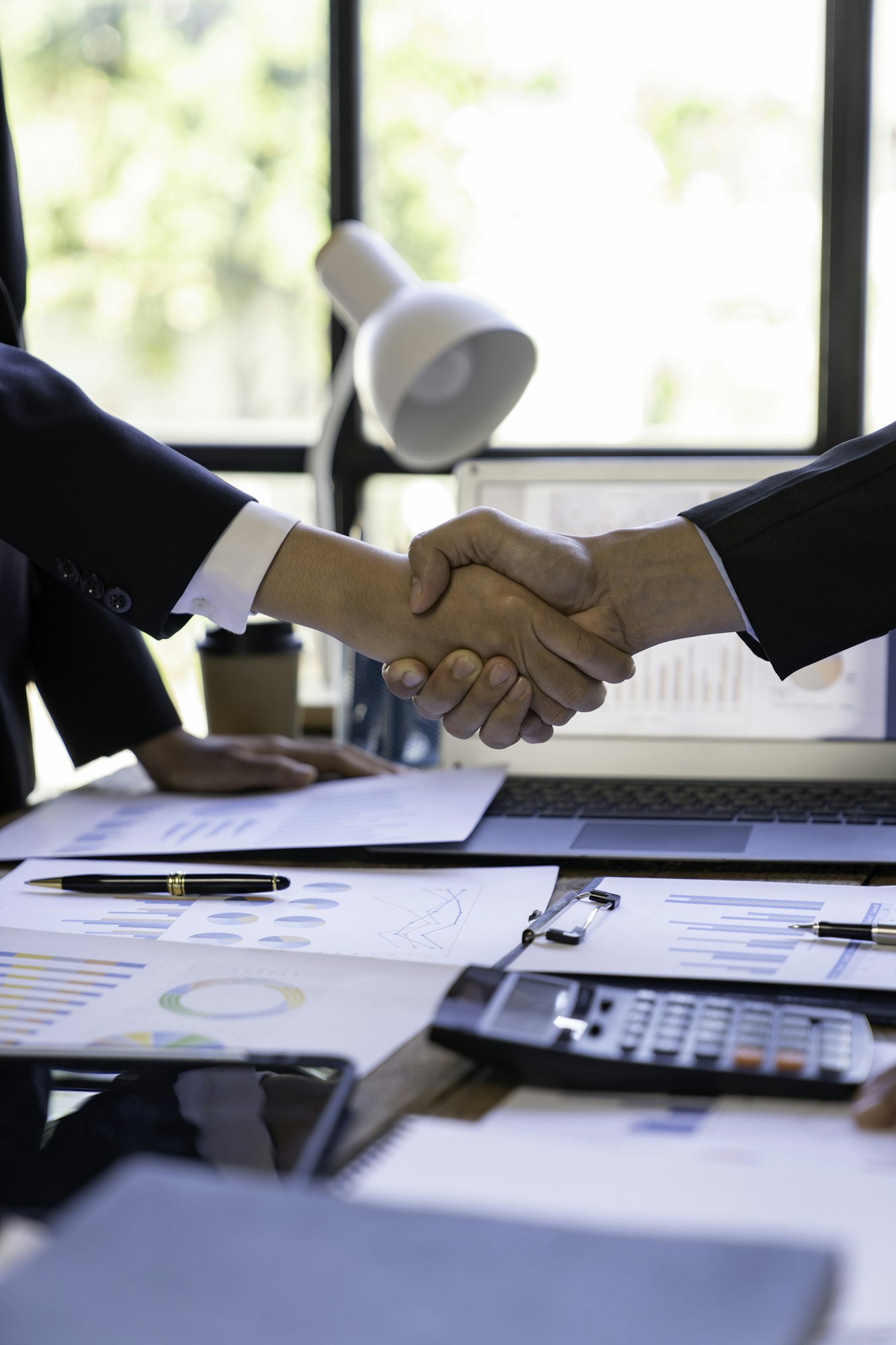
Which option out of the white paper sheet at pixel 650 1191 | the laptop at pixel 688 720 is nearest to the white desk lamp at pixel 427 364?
the laptop at pixel 688 720

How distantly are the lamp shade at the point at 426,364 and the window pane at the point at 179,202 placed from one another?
98cm

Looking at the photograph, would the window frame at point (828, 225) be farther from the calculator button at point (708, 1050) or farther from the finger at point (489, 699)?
the calculator button at point (708, 1050)

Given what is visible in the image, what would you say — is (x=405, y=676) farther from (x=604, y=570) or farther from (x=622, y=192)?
(x=622, y=192)

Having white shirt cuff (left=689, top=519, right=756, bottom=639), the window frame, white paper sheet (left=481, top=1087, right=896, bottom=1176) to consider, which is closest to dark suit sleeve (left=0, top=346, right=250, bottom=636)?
white shirt cuff (left=689, top=519, right=756, bottom=639)

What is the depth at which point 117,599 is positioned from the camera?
1190 mm

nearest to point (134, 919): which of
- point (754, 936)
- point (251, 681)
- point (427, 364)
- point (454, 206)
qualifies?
point (754, 936)

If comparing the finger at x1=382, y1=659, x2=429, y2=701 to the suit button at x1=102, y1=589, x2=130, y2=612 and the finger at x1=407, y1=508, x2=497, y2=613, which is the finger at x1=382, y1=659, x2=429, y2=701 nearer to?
the finger at x1=407, y1=508, x2=497, y2=613

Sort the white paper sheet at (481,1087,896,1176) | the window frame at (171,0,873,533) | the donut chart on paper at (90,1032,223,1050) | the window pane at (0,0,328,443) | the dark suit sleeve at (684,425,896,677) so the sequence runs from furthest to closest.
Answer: the window pane at (0,0,328,443) < the window frame at (171,0,873,533) < the dark suit sleeve at (684,425,896,677) < the donut chart on paper at (90,1032,223,1050) < the white paper sheet at (481,1087,896,1176)

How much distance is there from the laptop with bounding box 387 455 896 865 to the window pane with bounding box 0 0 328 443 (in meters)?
1.32

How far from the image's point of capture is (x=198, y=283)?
2.76 metres

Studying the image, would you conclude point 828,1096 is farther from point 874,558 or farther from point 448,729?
point 448,729

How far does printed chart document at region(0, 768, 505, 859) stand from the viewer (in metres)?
1.16

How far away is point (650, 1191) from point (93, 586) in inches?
33.8

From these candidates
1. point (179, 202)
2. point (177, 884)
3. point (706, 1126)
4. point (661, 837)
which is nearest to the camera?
point (706, 1126)
